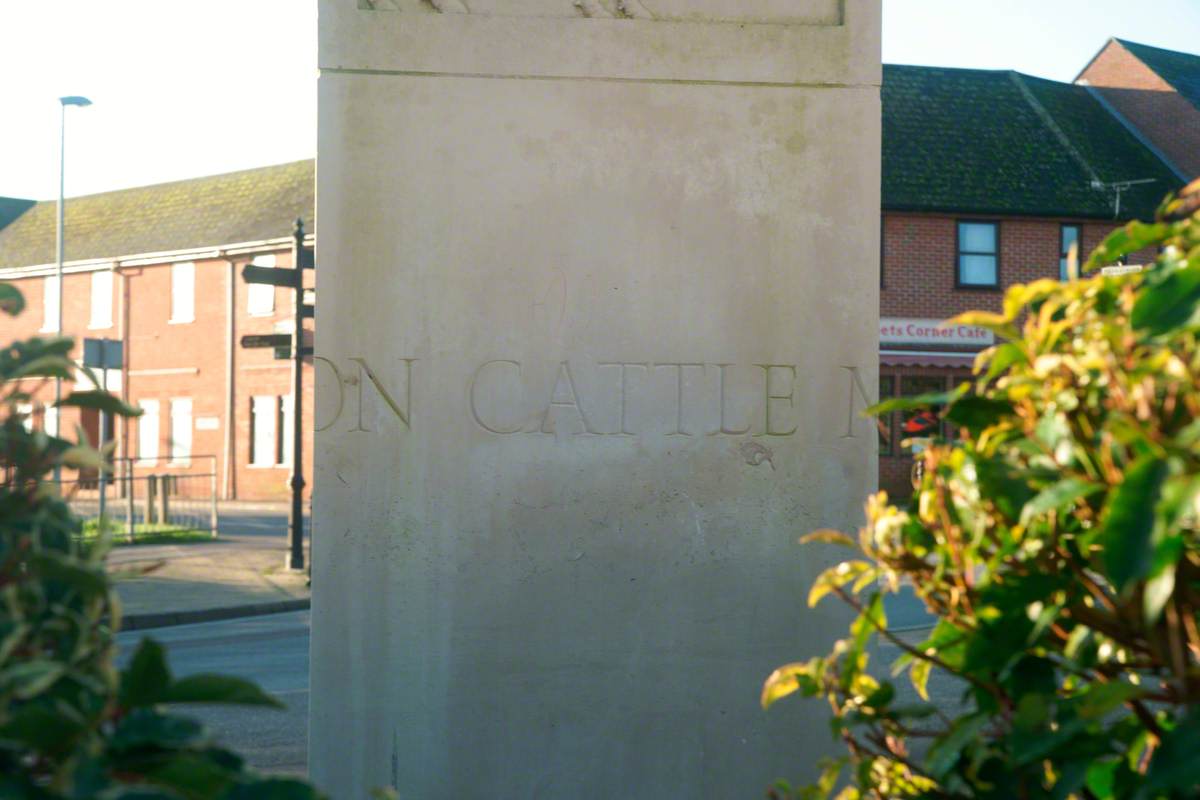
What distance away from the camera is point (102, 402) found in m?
1.73

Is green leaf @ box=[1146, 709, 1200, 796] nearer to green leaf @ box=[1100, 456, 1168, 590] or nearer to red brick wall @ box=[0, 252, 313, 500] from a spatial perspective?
green leaf @ box=[1100, 456, 1168, 590]

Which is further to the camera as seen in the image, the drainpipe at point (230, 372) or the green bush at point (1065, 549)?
the drainpipe at point (230, 372)

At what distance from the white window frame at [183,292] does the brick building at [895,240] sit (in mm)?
57

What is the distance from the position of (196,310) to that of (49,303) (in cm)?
653

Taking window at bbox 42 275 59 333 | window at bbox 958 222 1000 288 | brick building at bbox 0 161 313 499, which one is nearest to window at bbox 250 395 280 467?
brick building at bbox 0 161 313 499

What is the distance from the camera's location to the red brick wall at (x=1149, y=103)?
1385 inches

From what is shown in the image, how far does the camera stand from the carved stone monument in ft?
12.3

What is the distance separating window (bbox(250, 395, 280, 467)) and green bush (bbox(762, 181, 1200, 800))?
37.6 m

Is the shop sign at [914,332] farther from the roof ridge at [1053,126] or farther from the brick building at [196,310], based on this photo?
the brick building at [196,310]

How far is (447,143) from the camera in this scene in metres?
3.82

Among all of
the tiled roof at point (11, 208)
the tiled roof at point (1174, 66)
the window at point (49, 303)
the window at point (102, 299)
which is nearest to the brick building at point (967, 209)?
the tiled roof at point (1174, 66)

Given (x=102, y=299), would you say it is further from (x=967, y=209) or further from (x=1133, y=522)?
(x=1133, y=522)

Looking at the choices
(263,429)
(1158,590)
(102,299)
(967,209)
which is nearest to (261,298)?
(263,429)

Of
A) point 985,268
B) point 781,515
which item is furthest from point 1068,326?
point 985,268
